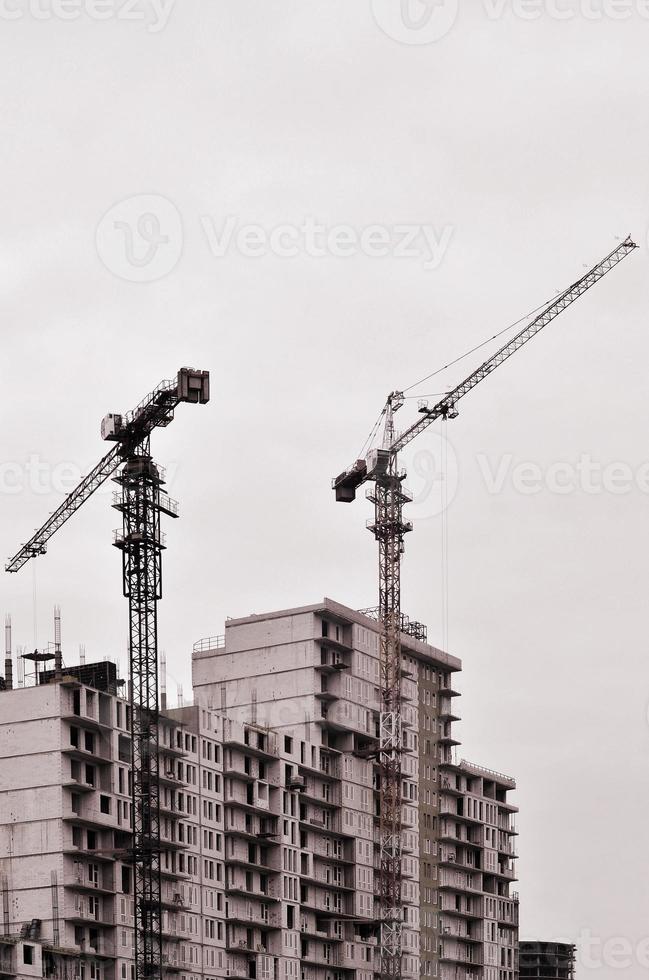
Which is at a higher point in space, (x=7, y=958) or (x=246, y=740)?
(x=246, y=740)

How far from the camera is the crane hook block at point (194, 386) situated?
170750 millimetres

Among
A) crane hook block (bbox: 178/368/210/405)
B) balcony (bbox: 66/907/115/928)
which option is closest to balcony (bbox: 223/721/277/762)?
balcony (bbox: 66/907/115/928)

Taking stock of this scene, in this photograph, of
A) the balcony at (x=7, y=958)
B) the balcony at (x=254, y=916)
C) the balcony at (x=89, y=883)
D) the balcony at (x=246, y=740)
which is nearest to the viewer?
the balcony at (x=7, y=958)

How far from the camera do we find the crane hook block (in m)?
171

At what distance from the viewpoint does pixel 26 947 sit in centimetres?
15800

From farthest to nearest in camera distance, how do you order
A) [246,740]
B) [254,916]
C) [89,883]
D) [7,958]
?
[246,740], [254,916], [89,883], [7,958]

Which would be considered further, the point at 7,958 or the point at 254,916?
the point at 254,916

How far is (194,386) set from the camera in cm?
17150

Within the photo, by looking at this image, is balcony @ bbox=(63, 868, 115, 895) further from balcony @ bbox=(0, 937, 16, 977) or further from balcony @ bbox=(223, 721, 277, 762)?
balcony @ bbox=(223, 721, 277, 762)

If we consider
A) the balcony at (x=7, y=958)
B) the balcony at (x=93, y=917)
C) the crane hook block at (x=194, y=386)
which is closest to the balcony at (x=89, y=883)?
the balcony at (x=93, y=917)

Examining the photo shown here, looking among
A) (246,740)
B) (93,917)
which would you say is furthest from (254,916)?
(93,917)

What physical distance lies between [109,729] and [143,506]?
19053mm

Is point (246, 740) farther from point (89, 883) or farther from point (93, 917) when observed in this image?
point (93, 917)

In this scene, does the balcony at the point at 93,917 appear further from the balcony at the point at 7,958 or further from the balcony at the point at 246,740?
the balcony at the point at 246,740
